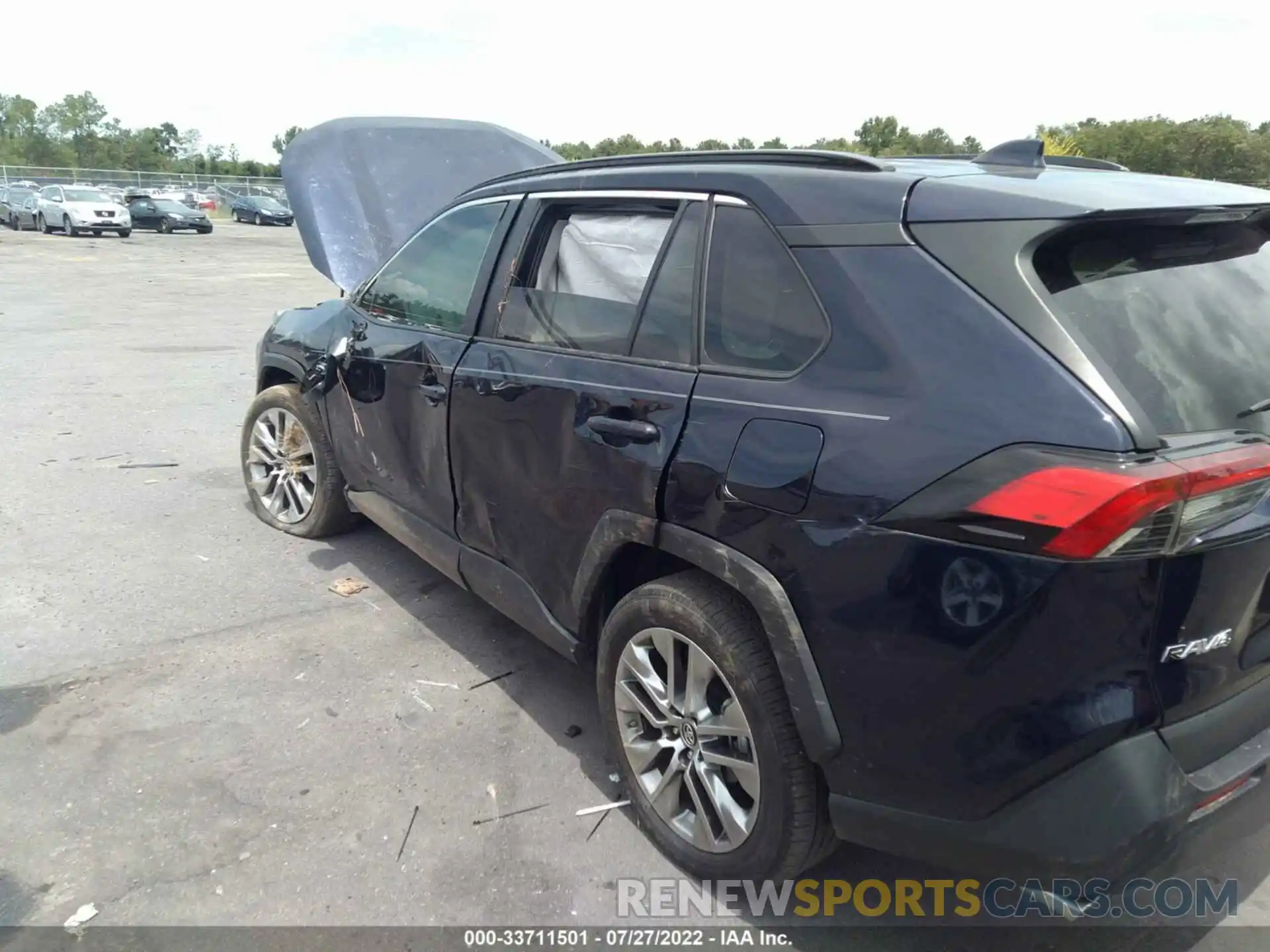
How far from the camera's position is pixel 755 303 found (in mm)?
2424

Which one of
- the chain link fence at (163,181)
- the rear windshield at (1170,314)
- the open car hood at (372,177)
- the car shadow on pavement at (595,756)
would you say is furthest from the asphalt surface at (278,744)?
the chain link fence at (163,181)

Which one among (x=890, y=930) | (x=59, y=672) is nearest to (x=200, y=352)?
(x=59, y=672)

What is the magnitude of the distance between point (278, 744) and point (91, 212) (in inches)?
1362

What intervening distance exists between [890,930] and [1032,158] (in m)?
2.20

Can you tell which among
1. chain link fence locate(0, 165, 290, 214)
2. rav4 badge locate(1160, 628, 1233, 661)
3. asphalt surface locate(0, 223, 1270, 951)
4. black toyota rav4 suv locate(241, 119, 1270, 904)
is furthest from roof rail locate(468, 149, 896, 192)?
chain link fence locate(0, 165, 290, 214)

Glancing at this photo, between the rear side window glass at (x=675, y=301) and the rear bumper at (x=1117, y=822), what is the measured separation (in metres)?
1.36

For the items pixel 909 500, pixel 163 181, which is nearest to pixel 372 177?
pixel 909 500

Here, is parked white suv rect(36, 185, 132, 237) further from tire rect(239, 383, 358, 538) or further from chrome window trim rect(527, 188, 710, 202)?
chrome window trim rect(527, 188, 710, 202)

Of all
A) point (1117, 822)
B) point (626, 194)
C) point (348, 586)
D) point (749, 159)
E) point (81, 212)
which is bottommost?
point (348, 586)

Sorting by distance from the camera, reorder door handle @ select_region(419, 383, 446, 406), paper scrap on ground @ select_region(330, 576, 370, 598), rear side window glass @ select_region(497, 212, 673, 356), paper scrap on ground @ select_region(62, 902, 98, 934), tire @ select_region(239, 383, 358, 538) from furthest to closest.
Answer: tire @ select_region(239, 383, 358, 538) → paper scrap on ground @ select_region(330, 576, 370, 598) → door handle @ select_region(419, 383, 446, 406) → rear side window glass @ select_region(497, 212, 673, 356) → paper scrap on ground @ select_region(62, 902, 98, 934)

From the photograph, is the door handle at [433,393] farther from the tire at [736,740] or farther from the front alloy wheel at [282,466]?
the front alloy wheel at [282,466]

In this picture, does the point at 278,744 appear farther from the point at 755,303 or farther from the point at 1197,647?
the point at 1197,647

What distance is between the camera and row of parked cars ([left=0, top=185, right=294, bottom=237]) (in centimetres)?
3153

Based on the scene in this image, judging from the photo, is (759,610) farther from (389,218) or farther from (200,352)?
(200,352)
